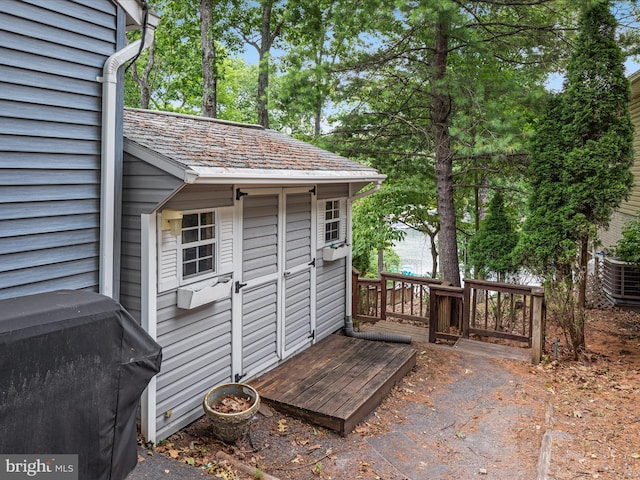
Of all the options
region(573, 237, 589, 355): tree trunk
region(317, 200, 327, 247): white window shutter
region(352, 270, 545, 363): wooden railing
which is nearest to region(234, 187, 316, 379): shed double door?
region(317, 200, 327, 247): white window shutter

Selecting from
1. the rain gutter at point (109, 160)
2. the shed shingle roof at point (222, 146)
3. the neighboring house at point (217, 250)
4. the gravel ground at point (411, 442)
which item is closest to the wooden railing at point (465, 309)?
the gravel ground at point (411, 442)

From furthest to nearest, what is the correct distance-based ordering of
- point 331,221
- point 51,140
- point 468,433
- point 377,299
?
1. point 377,299
2. point 331,221
3. point 468,433
4. point 51,140

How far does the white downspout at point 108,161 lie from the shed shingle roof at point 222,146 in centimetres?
31

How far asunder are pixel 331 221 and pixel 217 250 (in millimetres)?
2730

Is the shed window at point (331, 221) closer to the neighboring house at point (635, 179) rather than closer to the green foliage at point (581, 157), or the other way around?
the green foliage at point (581, 157)

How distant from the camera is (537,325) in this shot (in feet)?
20.8

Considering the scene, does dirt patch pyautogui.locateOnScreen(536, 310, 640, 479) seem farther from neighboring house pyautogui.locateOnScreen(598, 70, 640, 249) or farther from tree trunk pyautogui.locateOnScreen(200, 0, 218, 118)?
tree trunk pyautogui.locateOnScreen(200, 0, 218, 118)

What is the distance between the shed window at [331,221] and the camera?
695 centimetres

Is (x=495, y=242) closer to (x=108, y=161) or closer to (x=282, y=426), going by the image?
(x=282, y=426)

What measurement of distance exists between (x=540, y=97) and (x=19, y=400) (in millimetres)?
7222

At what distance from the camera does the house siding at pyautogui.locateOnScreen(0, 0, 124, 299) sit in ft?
9.87

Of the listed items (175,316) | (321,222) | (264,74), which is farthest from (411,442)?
(264,74)

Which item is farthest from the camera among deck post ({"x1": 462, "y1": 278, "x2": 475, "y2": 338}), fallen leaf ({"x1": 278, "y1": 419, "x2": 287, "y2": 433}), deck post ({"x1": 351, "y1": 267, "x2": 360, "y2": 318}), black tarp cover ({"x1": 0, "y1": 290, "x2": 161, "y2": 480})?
deck post ({"x1": 351, "y1": 267, "x2": 360, "y2": 318})

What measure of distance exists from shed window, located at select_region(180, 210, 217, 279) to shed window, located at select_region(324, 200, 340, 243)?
2.52m
